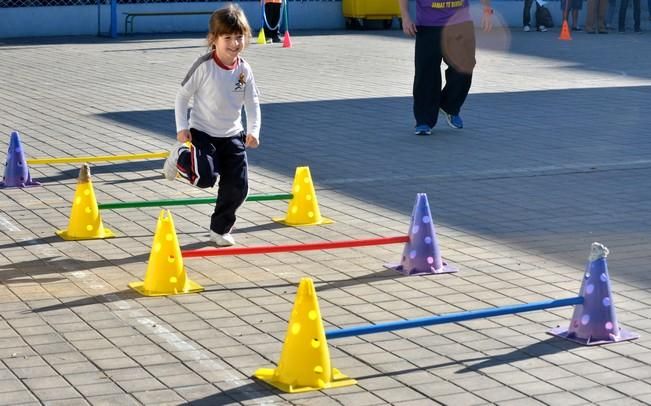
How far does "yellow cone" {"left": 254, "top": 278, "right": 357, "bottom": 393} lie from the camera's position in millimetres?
5895

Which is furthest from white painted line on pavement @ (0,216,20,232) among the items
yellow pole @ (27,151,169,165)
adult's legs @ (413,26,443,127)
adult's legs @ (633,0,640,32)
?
adult's legs @ (633,0,640,32)

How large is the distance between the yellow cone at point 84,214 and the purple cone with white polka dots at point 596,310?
365cm

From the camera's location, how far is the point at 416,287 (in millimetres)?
7770

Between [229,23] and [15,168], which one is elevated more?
[229,23]

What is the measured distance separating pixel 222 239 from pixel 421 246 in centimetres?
145

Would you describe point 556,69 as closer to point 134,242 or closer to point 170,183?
point 170,183

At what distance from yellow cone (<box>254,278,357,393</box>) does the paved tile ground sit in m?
0.08

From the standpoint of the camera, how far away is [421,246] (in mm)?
8047

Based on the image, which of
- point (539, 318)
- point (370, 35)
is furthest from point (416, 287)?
point (370, 35)

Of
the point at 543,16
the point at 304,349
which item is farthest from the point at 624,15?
the point at 304,349

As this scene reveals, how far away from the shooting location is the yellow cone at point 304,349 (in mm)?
5895

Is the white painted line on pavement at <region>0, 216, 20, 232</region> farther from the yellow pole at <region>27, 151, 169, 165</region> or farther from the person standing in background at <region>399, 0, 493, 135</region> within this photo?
the person standing in background at <region>399, 0, 493, 135</region>

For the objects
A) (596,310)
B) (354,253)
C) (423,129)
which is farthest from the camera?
(423,129)

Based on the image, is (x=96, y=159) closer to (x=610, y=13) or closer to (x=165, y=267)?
(x=165, y=267)
